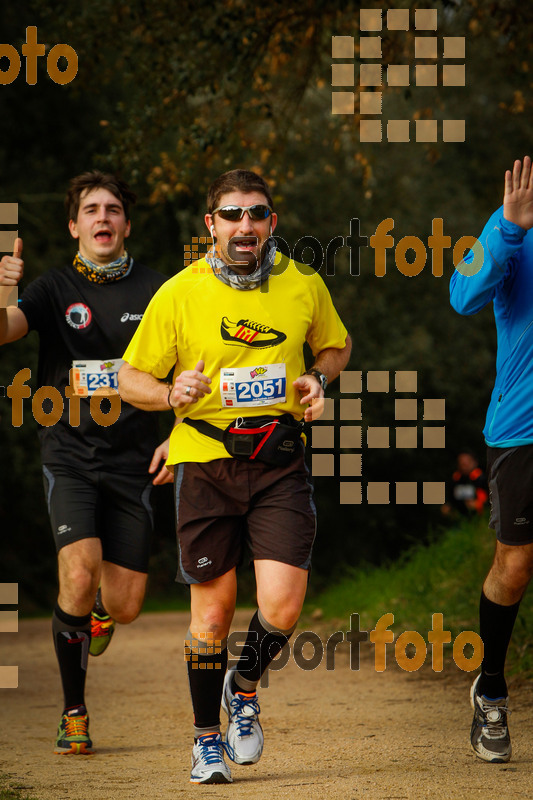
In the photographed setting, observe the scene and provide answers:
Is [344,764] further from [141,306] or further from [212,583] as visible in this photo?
[141,306]

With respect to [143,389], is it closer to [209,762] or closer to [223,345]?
[223,345]

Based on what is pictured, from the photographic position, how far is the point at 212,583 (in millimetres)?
4465

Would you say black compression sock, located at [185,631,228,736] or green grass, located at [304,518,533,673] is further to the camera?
green grass, located at [304,518,533,673]

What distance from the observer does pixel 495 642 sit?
15.7 feet

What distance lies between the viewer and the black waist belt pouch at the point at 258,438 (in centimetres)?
437

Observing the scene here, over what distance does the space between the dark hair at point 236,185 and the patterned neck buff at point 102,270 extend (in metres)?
1.36

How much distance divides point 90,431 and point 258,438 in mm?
1536

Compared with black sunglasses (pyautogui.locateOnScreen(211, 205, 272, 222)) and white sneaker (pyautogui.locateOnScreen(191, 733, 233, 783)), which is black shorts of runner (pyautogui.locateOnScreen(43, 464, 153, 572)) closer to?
white sneaker (pyautogui.locateOnScreen(191, 733, 233, 783))

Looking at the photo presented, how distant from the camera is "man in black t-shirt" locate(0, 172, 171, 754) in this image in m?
5.47

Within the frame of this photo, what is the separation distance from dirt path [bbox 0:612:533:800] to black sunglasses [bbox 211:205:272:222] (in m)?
2.23

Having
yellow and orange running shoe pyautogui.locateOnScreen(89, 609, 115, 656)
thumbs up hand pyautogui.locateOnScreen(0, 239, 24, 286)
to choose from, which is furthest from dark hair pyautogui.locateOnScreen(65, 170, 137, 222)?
yellow and orange running shoe pyautogui.locateOnScreen(89, 609, 115, 656)

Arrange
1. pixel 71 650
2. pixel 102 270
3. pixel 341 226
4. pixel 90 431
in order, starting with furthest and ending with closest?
pixel 341 226 → pixel 102 270 → pixel 90 431 → pixel 71 650

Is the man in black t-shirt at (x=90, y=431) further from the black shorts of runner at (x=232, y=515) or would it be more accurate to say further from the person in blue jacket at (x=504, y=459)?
the person in blue jacket at (x=504, y=459)

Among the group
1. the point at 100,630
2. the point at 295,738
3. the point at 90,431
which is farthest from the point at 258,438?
the point at 100,630
